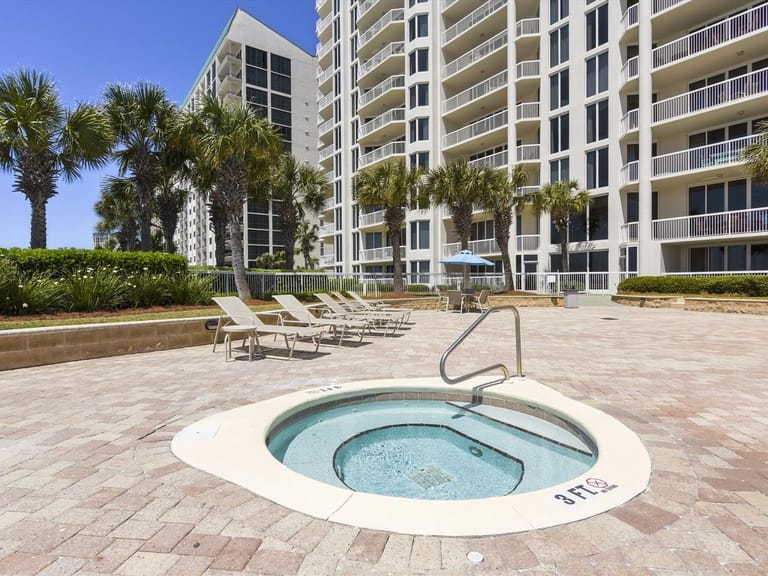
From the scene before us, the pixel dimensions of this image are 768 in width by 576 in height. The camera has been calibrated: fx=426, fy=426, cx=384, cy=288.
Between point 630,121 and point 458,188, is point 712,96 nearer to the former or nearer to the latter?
point 630,121

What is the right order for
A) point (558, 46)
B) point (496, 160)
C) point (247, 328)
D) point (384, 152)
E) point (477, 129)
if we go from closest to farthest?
point (247, 328) → point (558, 46) → point (496, 160) → point (477, 129) → point (384, 152)

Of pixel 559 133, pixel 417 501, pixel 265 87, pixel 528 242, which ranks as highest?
pixel 265 87

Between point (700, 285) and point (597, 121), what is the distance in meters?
11.2

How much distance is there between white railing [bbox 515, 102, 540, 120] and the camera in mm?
27034

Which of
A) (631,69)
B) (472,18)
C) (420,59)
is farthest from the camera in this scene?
(420,59)

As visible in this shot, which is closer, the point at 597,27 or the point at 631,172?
Answer: the point at 631,172

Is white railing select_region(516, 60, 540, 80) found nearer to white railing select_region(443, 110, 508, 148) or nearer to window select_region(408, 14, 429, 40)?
white railing select_region(443, 110, 508, 148)

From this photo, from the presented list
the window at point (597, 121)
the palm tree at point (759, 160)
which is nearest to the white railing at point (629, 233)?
the window at point (597, 121)

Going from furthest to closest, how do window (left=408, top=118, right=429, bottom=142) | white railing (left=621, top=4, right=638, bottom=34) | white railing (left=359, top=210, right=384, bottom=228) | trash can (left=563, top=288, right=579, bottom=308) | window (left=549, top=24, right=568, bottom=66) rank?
white railing (left=359, top=210, right=384, bottom=228) → window (left=408, top=118, right=429, bottom=142) → window (left=549, top=24, right=568, bottom=66) → white railing (left=621, top=4, right=638, bottom=34) → trash can (left=563, top=288, right=579, bottom=308)

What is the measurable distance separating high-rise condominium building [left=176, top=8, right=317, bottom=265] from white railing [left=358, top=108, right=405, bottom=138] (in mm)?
22642

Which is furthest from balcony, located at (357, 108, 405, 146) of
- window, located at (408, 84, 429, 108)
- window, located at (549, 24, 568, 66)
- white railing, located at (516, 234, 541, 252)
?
white railing, located at (516, 234, 541, 252)

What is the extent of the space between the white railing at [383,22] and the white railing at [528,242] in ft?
68.3

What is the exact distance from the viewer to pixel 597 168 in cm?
2417

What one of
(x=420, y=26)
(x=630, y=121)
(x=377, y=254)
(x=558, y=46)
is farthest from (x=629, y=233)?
(x=420, y=26)
